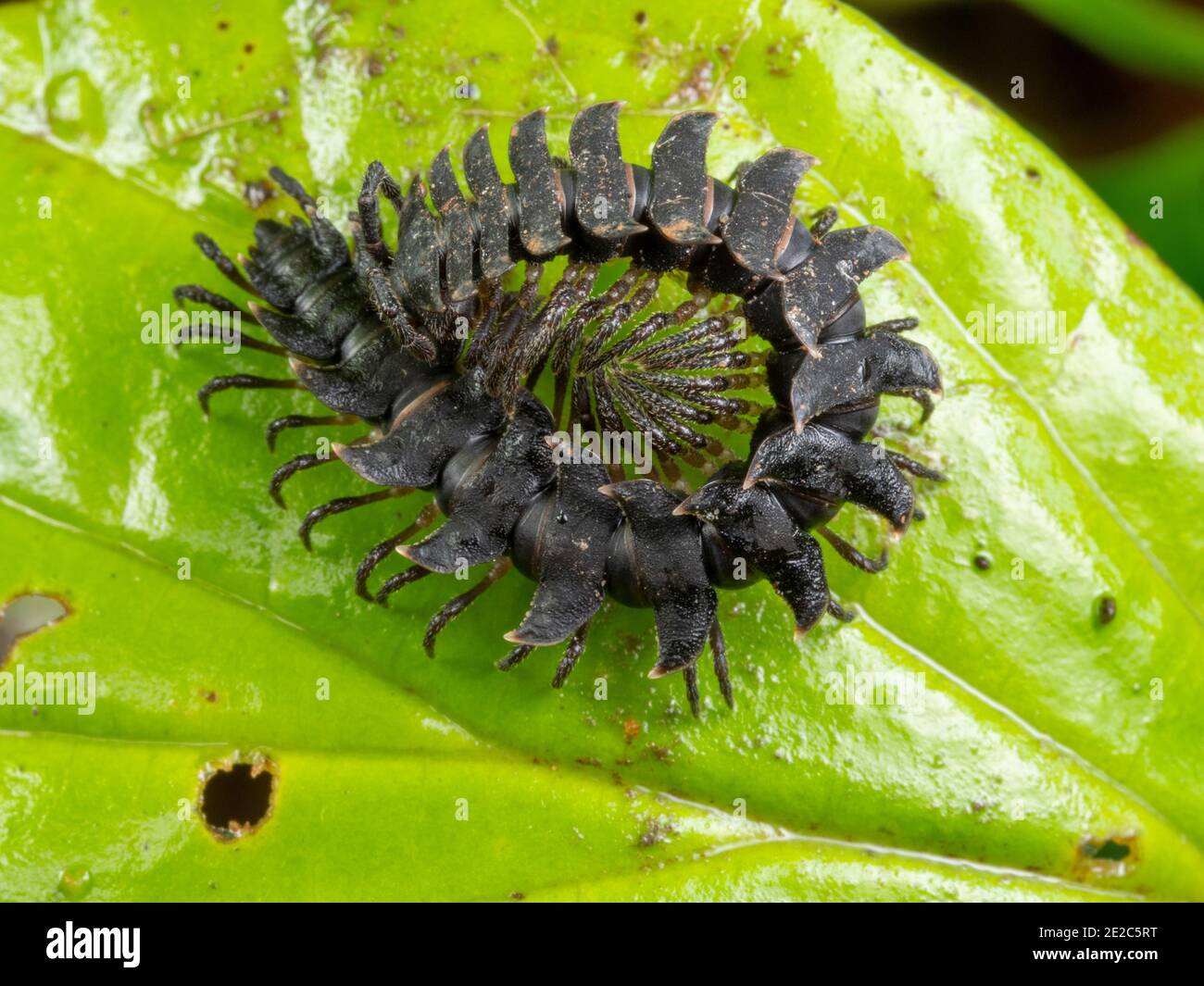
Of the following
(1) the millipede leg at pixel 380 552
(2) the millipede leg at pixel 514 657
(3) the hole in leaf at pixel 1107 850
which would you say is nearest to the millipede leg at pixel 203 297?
(1) the millipede leg at pixel 380 552

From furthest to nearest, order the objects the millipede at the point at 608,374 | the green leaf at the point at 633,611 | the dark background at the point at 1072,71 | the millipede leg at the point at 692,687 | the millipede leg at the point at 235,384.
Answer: the dark background at the point at 1072,71 < the millipede leg at the point at 235,384 < the green leaf at the point at 633,611 < the millipede leg at the point at 692,687 < the millipede at the point at 608,374

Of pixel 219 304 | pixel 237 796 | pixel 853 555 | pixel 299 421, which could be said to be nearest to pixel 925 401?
pixel 853 555

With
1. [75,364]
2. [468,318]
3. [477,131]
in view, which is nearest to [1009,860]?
[468,318]

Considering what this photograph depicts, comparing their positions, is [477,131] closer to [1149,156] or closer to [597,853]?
[597,853]

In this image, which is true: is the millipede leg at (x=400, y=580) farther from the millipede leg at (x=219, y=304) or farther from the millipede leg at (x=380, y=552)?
the millipede leg at (x=219, y=304)

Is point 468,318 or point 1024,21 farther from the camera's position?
point 1024,21

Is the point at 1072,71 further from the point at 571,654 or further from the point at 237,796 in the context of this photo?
the point at 237,796
